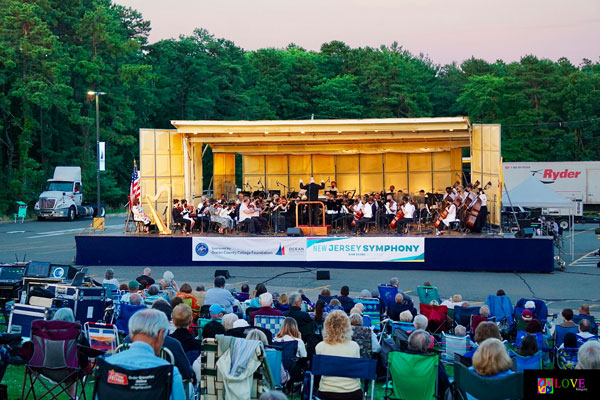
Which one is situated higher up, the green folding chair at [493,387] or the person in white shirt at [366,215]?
the person in white shirt at [366,215]

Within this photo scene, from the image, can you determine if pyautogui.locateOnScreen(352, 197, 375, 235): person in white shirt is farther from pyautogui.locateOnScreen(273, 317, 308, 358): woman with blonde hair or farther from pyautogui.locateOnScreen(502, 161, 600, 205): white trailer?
pyautogui.locateOnScreen(502, 161, 600, 205): white trailer

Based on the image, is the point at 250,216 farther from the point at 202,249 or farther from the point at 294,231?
the point at 202,249

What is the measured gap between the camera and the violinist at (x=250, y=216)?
2434cm

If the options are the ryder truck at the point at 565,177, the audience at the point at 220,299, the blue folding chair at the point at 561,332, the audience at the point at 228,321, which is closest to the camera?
the audience at the point at 228,321

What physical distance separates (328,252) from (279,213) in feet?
12.5

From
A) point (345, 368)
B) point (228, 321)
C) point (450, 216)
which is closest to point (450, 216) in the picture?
point (450, 216)

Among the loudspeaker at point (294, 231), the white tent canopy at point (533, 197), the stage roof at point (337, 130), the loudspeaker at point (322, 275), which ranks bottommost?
the loudspeaker at point (322, 275)

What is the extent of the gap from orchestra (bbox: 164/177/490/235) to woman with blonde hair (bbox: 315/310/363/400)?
16.2 meters

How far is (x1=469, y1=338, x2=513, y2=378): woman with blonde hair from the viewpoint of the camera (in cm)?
596

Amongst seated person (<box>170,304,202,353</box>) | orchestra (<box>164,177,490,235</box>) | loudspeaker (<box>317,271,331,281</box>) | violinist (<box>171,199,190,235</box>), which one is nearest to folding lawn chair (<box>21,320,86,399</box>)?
seated person (<box>170,304,202,353</box>)

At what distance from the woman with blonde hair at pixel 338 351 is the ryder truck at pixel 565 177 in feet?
123

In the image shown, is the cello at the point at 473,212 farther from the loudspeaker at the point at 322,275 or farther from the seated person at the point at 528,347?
the seated person at the point at 528,347

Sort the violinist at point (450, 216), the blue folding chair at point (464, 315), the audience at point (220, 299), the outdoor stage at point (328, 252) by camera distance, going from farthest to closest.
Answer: the violinist at point (450, 216) < the outdoor stage at point (328, 252) < the blue folding chair at point (464, 315) < the audience at point (220, 299)

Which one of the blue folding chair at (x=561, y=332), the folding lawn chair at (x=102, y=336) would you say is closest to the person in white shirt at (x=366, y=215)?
the blue folding chair at (x=561, y=332)
